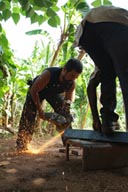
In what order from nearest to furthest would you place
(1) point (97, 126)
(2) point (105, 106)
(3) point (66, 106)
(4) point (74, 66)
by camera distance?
1. (2) point (105, 106)
2. (1) point (97, 126)
3. (4) point (74, 66)
4. (3) point (66, 106)

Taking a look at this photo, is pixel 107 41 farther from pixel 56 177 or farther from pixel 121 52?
pixel 56 177

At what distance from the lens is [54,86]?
3398 mm

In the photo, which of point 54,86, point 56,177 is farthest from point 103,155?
point 54,86

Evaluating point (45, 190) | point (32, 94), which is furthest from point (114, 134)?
point (32, 94)

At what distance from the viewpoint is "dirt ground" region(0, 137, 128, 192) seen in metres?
1.77

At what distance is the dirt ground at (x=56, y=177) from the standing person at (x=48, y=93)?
0.84 meters

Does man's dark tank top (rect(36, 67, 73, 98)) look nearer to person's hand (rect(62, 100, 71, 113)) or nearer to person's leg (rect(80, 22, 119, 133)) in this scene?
person's hand (rect(62, 100, 71, 113))

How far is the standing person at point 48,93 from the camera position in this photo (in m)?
3.19

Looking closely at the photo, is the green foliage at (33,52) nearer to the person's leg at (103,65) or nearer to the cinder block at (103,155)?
the person's leg at (103,65)

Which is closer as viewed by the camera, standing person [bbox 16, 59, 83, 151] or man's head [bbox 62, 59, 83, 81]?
man's head [bbox 62, 59, 83, 81]

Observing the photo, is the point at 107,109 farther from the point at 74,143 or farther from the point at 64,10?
the point at 64,10

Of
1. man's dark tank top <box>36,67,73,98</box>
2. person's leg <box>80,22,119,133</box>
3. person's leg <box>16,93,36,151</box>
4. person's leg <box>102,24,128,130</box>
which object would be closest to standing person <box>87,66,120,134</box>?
person's leg <box>80,22,119,133</box>

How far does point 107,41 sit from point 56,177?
1049 millimetres

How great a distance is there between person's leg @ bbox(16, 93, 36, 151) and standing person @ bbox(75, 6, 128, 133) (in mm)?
1212
